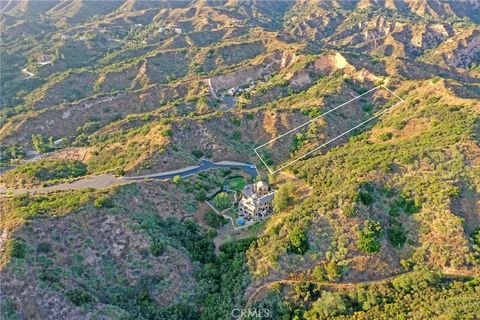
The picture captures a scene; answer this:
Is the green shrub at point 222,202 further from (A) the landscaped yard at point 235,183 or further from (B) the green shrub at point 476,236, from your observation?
(B) the green shrub at point 476,236

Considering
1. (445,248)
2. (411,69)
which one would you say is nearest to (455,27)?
(411,69)

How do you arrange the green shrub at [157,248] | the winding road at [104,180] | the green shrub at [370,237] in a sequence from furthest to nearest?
the winding road at [104,180]
the green shrub at [157,248]
the green shrub at [370,237]

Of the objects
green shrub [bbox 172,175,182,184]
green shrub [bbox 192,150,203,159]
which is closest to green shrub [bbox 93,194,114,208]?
green shrub [bbox 172,175,182,184]

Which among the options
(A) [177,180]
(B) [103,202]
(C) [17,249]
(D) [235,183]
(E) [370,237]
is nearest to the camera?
(C) [17,249]

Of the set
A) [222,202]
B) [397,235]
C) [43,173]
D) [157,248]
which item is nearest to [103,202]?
[157,248]

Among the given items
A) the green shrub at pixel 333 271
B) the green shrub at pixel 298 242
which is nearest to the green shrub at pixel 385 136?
the green shrub at pixel 298 242

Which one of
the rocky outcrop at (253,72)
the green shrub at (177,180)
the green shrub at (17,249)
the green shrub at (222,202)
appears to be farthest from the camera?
the rocky outcrop at (253,72)

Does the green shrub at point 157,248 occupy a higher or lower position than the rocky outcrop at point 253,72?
higher

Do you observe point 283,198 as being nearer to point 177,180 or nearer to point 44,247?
point 177,180

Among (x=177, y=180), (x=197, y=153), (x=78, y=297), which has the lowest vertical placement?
(x=197, y=153)
